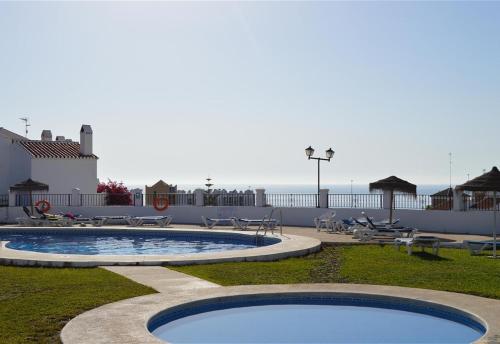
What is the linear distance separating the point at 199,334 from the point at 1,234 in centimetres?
1748

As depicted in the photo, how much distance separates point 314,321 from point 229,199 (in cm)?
1977

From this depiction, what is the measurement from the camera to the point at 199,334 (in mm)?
8883

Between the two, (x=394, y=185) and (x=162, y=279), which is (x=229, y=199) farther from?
(x=162, y=279)

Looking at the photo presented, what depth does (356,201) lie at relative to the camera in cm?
2644

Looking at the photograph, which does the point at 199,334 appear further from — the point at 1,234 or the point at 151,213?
the point at 151,213

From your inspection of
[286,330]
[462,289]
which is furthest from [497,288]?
[286,330]

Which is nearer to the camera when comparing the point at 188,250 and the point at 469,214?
the point at 188,250

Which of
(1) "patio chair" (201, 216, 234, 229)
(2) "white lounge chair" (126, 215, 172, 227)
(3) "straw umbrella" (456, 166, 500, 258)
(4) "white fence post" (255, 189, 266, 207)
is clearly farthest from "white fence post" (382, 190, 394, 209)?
(2) "white lounge chair" (126, 215, 172, 227)

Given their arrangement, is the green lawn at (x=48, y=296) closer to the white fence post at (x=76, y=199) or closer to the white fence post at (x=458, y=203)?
the white fence post at (x=458, y=203)

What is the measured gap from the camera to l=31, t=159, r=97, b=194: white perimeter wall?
116 feet

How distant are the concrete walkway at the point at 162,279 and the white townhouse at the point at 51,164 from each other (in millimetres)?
23509

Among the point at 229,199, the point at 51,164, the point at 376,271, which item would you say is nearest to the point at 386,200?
the point at 229,199

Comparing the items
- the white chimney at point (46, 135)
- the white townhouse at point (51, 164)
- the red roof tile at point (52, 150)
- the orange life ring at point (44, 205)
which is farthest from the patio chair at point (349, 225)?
the white chimney at point (46, 135)

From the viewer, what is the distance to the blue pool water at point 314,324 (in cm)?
874
